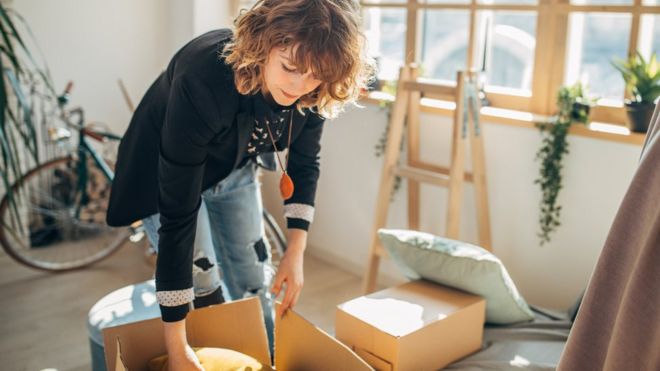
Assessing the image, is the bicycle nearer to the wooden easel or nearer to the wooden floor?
the wooden floor

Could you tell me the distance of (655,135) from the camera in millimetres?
1003

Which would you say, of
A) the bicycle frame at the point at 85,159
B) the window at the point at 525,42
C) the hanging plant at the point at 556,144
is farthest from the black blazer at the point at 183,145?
the bicycle frame at the point at 85,159

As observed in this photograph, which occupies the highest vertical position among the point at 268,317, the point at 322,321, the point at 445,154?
the point at 445,154

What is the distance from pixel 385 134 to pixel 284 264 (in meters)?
1.44

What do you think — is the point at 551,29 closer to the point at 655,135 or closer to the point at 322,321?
the point at 322,321

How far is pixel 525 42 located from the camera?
2855 mm

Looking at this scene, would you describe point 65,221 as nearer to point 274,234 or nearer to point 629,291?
point 274,234

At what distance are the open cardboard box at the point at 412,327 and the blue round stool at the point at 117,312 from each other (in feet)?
2.00

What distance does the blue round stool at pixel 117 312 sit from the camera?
6.72 feet

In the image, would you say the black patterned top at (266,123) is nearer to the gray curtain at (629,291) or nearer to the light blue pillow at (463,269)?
the light blue pillow at (463,269)

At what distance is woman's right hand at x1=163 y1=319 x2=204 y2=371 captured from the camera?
1.47m

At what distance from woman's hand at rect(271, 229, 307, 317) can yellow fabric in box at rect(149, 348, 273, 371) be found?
0.50 feet

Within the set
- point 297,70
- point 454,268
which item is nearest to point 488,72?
point 454,268

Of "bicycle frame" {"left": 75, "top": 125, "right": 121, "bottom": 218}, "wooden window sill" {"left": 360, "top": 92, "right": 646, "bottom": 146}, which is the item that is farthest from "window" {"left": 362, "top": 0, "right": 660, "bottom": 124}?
"bicycle frame" {"left": 75, "top": 125, "right": 121, "bottom": 218}
